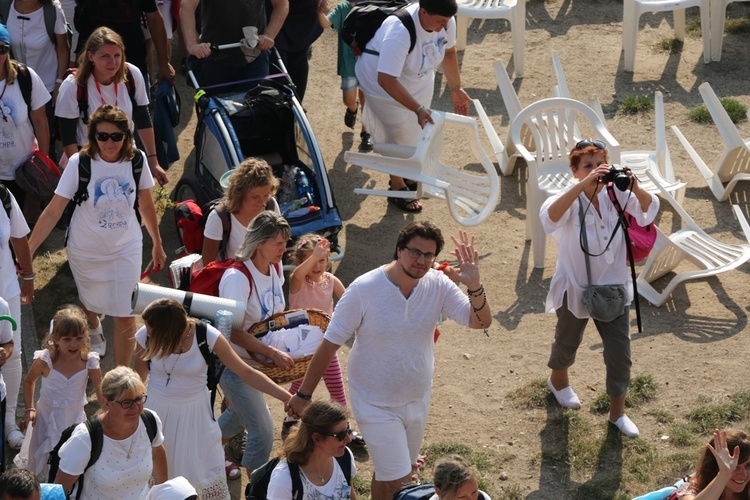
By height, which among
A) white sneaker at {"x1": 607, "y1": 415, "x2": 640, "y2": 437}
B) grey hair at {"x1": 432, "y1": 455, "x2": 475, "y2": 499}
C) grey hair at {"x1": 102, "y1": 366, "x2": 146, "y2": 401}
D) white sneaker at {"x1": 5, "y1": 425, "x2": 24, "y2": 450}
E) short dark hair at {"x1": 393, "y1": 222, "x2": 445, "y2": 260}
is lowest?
white sneaker at {"x1": 607, "y1": 415, "x2": 640, "y2": 437}

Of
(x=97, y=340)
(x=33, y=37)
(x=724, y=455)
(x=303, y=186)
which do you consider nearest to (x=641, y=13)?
(x=303, y=186)

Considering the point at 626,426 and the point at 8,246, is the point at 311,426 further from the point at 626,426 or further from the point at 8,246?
the point at 626,426

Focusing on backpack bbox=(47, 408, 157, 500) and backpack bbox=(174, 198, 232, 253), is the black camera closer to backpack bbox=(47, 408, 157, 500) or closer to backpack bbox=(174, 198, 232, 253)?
backpack bbox=(174, 198, 232, 253)

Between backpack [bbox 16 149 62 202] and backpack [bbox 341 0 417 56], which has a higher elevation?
backpack [bbox 341 0 417 56]

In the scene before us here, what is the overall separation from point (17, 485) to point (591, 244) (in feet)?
11.5

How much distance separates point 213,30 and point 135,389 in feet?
15.6

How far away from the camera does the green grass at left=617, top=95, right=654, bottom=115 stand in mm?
11156

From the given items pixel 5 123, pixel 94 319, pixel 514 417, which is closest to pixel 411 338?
pixel 514 417

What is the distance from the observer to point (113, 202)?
6.77 m

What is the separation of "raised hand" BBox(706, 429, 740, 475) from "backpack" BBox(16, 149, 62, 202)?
4745 mm

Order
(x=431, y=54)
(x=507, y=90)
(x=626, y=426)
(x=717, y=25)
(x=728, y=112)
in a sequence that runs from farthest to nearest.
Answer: (x=717, y=25) < (x=728, y=112) < (x=507, y=90) < (x=431, y=54) < (x=626, y=426)

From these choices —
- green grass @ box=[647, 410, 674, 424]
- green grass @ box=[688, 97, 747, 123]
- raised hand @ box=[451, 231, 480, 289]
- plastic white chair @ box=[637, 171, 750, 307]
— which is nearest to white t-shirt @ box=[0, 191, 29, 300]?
raised hand @ box=[451, 231, 480, 289]

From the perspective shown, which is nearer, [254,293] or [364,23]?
[254,293]

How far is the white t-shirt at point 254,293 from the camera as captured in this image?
19.6ft
